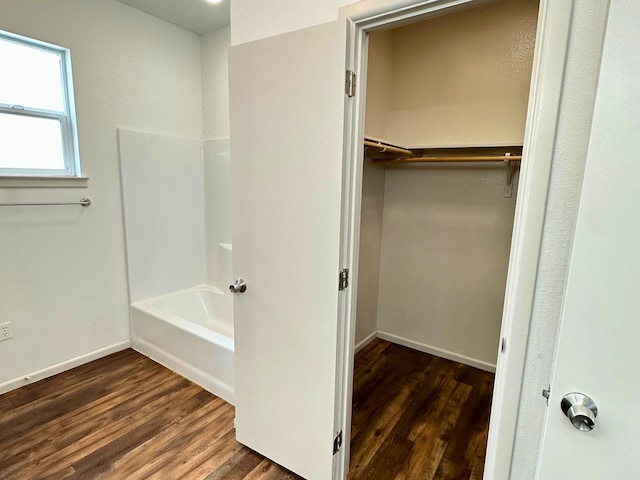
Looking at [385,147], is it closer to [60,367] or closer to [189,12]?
[189,12]

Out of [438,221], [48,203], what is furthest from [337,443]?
[48,203]

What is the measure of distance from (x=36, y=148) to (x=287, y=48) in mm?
2090

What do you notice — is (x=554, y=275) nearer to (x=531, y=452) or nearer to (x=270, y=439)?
(x=531, y=452)

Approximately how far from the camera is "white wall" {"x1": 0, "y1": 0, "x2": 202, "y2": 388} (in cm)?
230

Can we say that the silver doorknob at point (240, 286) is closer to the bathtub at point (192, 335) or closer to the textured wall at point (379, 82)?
the bathtub at point (192, 335)

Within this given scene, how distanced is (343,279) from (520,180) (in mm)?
745

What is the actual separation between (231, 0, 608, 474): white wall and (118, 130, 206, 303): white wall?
2.37 metres

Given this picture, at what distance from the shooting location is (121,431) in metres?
2.02

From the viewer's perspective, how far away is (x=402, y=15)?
1.21 metres

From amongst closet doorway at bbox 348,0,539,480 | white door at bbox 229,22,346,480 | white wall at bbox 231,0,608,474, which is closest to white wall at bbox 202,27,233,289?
closet doorway at bbox 348,0,539,480

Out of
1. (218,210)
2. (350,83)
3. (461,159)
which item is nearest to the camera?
(350,83)

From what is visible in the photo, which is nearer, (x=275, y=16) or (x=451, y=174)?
(x=275, y=16)

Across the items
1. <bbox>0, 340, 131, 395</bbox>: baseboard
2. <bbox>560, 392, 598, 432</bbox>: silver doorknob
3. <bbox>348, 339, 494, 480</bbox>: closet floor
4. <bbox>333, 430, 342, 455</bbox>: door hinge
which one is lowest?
<bbox>348, 339, 494, 480</bbox>: closet floor

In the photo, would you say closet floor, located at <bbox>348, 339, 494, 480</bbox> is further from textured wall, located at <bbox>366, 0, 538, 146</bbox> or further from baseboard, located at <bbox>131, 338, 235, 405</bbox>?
textured wall, located at <bbox>366, 0, 538, 146</bbox>
